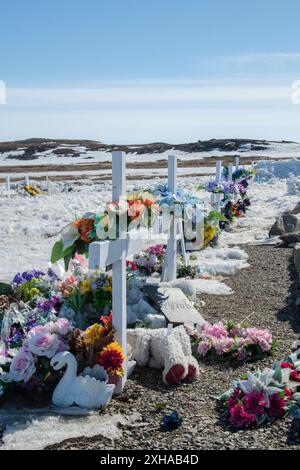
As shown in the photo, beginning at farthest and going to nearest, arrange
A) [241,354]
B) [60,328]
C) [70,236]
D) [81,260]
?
[81,260] → [241,354] → [70,236] → [60,328]

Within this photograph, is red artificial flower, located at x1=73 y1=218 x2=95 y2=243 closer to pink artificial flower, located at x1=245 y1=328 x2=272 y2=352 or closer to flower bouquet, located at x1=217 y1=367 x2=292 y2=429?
flower bouquet, located at x1=217 y1=367 x2=292 y2=429

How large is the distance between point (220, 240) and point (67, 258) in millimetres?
8142

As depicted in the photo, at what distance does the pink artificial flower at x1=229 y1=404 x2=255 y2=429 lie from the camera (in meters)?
4.44

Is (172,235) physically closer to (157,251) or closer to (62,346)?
(157,251)

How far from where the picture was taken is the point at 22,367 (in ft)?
16.3

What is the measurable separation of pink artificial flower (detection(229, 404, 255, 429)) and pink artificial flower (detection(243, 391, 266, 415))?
0.06 m

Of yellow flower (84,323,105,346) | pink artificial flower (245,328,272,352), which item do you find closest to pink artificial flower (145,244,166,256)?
pink artificial flower (245,328,272,352)

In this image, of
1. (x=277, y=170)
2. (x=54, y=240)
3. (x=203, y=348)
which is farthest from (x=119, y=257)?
(x=277, y=170)

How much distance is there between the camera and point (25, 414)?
4719mm

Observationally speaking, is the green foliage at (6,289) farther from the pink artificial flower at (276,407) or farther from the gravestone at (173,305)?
the pink artificial flower at (276,407)

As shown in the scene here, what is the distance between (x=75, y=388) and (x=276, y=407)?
152 cm

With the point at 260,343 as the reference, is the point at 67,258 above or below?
above

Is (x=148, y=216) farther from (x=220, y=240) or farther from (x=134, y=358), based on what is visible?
(x=220, y=240)
